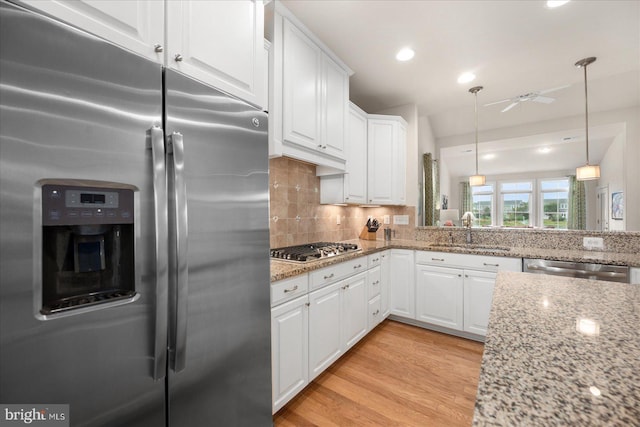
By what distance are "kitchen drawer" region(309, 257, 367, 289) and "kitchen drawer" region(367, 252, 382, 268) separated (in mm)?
95

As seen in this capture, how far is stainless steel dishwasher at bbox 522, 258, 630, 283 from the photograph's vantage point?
211 centimetres

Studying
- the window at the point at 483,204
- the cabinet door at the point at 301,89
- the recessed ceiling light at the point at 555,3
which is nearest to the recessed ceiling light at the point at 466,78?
the recessed ceiling light at the point at 555,3

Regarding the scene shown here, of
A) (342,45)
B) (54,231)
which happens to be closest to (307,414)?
(54,231)

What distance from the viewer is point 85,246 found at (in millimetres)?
810

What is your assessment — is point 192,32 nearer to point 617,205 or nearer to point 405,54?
point 405,54

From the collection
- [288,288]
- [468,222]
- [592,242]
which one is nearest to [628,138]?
[592,242]

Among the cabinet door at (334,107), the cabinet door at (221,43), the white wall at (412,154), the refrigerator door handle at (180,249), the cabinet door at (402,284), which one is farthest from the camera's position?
the white wall at (412,154)

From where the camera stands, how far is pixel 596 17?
6.83 feet

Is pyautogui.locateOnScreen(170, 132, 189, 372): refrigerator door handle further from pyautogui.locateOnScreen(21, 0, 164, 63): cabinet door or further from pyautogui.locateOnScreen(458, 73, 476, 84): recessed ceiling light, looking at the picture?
pyautogui.locateOnScreen(458, 73, 476, 84): recessed ceiling light

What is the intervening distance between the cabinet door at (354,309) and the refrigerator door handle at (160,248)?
4.94 feet

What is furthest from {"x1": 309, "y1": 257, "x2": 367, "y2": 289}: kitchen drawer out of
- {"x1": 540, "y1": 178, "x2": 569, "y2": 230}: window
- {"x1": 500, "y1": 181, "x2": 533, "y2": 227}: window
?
{"x1": 540, "y1": 178, "x2": 569, "y2": 230}: window

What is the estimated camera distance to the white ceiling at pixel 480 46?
2000mm

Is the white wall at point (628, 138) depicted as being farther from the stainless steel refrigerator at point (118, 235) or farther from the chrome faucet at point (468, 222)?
the stainless steel refrigerator at point (118, 235)

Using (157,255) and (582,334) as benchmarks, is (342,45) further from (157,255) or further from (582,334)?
(582,334)
